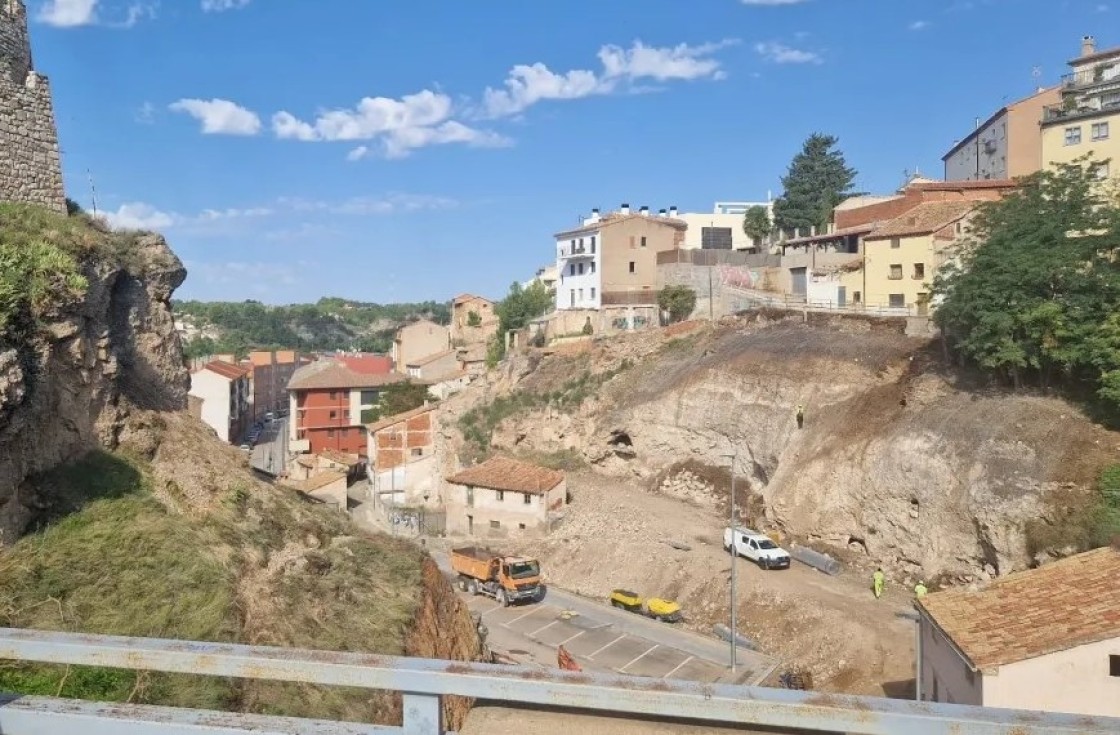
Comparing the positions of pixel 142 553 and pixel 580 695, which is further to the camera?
pixel 142 553

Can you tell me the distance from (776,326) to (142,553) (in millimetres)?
34762

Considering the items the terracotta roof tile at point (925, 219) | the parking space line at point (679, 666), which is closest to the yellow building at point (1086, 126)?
the terracotta roof tile at point (925, 219)

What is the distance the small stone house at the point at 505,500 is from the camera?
3550 cm

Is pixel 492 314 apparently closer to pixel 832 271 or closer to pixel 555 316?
pixel 555 316

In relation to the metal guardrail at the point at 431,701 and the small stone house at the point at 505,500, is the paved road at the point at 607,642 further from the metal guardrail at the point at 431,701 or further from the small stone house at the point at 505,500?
the metal guardrail at the point at 431,701

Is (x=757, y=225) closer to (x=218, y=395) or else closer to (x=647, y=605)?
(x=647, y=605)

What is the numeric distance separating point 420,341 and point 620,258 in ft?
95.1

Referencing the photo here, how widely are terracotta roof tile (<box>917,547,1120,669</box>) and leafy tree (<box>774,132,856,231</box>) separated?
5084cm

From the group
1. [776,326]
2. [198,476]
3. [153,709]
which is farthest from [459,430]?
[153,709]

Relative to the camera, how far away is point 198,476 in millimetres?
12344

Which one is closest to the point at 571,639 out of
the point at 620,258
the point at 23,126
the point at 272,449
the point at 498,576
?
the point at 498,576

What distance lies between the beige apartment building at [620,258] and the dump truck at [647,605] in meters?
26.5

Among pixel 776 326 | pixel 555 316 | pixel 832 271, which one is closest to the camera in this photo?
pixel 776 326

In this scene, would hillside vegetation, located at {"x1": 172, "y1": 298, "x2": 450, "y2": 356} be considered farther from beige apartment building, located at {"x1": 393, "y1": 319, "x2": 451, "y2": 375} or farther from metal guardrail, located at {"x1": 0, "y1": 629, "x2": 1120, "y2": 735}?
metal guardrail, located at {"x1": 0, "y1": 629, "x2": 1120, "y2": 735}
